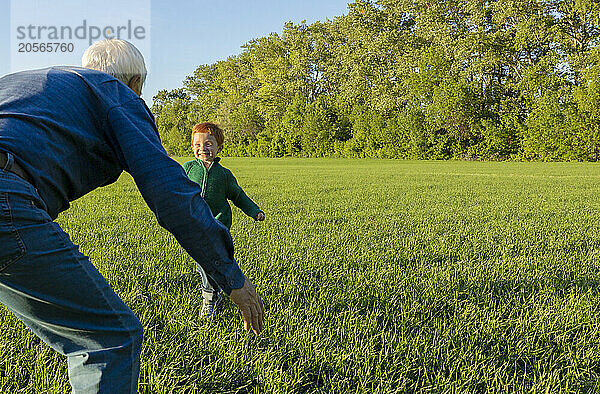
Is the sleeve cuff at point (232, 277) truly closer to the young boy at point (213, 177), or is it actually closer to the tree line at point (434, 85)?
the young boy at point (213, 177)

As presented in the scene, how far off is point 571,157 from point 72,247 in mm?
39036

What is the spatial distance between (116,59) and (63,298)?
34.4 inches

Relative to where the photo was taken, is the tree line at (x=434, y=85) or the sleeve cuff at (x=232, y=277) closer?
the sleeve cuff at (x=232, y=277)

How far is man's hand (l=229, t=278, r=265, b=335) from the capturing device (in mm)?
1643

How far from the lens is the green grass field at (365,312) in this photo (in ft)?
8.52

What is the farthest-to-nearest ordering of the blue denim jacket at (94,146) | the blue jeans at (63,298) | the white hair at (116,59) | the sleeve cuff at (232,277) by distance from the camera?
the white hair at (116,59) → the sleeve cuff at (232,277) → the blue denim jacket at (94,146) → the blue jeans at (63,298)

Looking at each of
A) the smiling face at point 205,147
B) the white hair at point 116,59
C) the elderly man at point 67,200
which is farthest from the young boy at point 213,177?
the elderly man at point 67,200

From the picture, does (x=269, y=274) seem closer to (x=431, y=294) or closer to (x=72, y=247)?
(x=431, y=294)

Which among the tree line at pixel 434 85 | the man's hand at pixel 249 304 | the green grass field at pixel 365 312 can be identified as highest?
the tree line at pixel 434 85

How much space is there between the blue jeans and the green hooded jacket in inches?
87.8

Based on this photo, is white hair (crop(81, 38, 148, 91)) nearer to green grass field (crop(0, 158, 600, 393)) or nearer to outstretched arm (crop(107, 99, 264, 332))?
outstretched arm (crop(107, 99, 264, 332))

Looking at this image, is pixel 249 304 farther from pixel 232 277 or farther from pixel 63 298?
pixel 63 298

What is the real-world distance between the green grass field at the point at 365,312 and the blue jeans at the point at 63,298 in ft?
3.11

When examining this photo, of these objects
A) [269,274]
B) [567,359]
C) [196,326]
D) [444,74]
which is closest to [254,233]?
[269,274]
